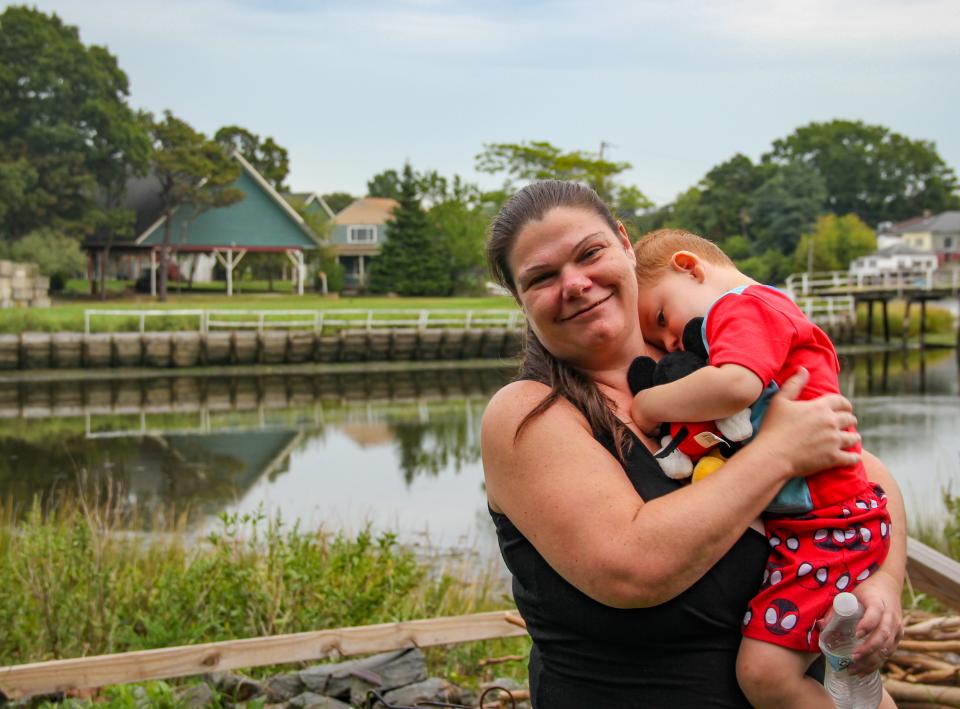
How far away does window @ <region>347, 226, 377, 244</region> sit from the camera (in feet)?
204

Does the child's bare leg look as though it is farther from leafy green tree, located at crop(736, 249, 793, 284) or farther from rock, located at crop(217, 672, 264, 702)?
leafy green tree, located at crop(736, 249, 793, 284)

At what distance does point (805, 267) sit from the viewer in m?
64.6

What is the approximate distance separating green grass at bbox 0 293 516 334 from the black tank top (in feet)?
102

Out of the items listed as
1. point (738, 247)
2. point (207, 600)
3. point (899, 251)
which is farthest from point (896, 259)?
point (207, 600)

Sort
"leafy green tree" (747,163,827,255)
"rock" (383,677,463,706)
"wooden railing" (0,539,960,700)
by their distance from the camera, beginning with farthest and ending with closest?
1. "leafy green tree" (747,163,827,255)
2. "rock" (383,677,463,706)
3. "wooden railing" (0,539,960,700)

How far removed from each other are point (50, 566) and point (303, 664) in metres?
1.62

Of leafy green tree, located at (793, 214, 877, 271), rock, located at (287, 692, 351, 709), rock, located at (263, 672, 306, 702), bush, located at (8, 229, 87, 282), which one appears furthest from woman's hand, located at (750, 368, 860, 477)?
leafy green tree, located at (793, 214, 877, 271)

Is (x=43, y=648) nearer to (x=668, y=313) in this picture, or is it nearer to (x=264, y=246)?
(x=668, y=313)

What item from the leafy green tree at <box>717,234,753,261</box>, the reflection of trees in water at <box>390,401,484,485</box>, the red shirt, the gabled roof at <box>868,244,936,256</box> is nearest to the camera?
the red shirt

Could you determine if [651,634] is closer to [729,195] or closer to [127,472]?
[127,472]

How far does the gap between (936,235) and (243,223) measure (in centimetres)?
6083

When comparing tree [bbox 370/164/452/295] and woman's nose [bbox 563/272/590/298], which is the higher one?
tree [bbox 370/164/452/295]

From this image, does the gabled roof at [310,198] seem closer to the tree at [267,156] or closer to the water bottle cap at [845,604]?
the tree at [267,156]

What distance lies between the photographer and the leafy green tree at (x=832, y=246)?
6469cm
